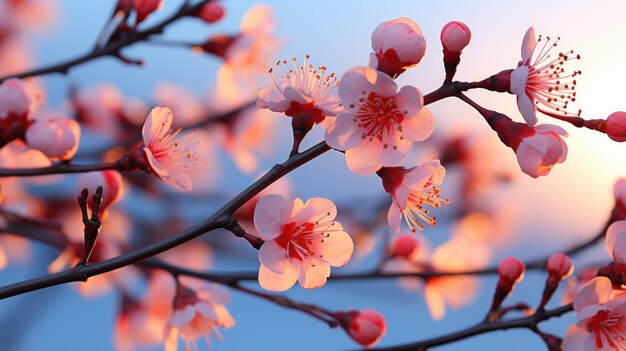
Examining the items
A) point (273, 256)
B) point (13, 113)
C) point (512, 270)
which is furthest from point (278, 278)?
point (13, 113)

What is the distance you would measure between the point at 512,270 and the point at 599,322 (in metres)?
0.16

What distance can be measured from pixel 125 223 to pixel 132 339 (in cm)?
36

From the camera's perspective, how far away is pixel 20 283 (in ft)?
2.57

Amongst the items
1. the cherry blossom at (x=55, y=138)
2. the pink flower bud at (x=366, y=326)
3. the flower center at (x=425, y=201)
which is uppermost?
the flower center at (x=425, y=201)

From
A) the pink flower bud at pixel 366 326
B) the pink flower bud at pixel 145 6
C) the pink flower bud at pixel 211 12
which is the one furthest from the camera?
the pink flower bud at pixel 211 12

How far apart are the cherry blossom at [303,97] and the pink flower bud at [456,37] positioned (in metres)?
0.14

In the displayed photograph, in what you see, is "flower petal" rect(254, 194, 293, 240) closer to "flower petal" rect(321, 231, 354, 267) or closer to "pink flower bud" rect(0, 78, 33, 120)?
"flower petal" rect(321, 231, 354, 267)

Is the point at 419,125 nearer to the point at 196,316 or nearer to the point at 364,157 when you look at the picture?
the point at 364,157

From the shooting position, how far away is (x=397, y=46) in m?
0.82

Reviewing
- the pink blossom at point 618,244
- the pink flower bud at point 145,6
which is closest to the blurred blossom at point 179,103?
the pink flower bud at point 145,6

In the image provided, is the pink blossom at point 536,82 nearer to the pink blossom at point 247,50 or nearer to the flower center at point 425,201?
the flower center at point 425,201

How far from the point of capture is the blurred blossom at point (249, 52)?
161 cm

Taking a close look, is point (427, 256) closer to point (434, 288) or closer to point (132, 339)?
point (434, 288)

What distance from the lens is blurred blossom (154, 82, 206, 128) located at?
7.14ft
